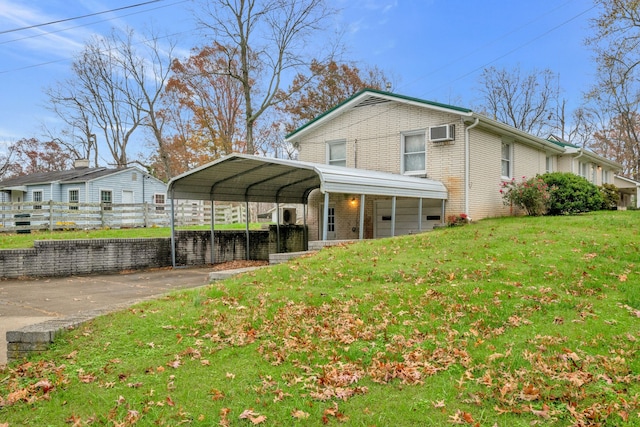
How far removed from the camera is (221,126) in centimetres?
3341

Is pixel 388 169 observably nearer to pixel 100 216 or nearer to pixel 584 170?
pixel 584 170

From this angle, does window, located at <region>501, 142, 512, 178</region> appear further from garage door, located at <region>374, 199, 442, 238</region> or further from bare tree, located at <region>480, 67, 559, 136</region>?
bare tree, located at <region>480, 67, 559, 136</region>

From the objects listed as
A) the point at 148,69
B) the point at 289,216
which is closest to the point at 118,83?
the point at 148,69

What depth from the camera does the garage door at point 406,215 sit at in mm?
15367

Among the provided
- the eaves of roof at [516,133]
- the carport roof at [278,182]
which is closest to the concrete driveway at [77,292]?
the carport roof at [278,182]

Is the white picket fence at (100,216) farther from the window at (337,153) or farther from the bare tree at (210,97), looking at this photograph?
the window at (337,153)

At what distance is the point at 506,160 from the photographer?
1698cm

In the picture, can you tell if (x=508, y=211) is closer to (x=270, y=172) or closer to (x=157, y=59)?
(x=270, y=172)

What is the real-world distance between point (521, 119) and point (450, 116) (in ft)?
88.9

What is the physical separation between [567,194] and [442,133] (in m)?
5.05

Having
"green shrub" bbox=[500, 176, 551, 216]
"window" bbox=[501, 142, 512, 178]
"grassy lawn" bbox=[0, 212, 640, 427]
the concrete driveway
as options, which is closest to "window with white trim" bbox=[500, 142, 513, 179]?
"window" bbox=[501, 142, 512, 178]

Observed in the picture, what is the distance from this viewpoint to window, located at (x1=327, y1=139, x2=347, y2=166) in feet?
56.6

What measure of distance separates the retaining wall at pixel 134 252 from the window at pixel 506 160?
815cm

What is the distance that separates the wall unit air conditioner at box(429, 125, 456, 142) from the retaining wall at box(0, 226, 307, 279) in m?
6.01
